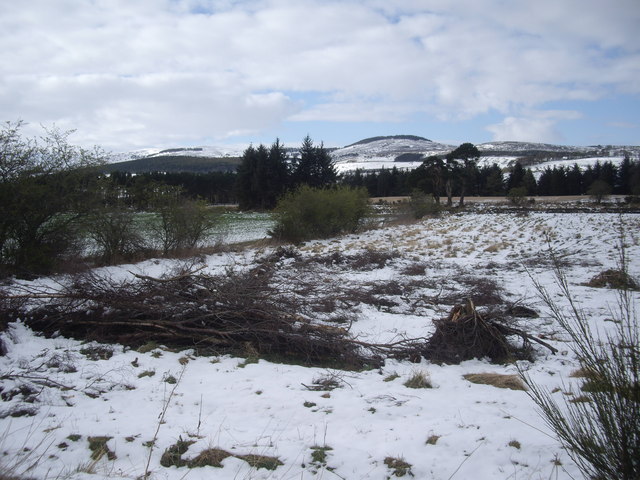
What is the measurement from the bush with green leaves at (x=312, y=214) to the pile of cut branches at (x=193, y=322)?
46.6 feet

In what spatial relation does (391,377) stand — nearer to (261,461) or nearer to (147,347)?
(261,461)

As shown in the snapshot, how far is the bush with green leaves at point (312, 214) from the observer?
70.5 feet

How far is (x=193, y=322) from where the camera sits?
668cm

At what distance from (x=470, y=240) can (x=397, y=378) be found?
1705 centimetres

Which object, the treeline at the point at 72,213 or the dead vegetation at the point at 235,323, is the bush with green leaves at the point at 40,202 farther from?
the dead vegetation at the point at 235,323

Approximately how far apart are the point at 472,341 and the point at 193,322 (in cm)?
440

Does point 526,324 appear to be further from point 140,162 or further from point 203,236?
point 140,162

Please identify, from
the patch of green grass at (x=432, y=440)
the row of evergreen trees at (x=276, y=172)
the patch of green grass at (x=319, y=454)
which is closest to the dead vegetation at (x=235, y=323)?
the patch of green grass at (x=432, y=440)

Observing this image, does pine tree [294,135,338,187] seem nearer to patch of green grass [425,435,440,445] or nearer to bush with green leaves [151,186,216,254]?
bush with green leaves [151,186,216,254]

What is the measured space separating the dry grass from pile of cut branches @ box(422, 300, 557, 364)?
58cm

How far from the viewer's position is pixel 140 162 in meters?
156

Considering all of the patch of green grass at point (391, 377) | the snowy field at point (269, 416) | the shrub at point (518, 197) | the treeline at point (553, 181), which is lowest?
the patch of green grass at point (391, 377)

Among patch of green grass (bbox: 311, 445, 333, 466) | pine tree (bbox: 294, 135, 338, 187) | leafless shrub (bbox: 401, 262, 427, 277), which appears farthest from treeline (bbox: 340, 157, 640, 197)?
patch of green grass (bbox: 311, 445, 333, 466)

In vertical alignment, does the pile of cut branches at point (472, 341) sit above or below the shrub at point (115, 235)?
below
